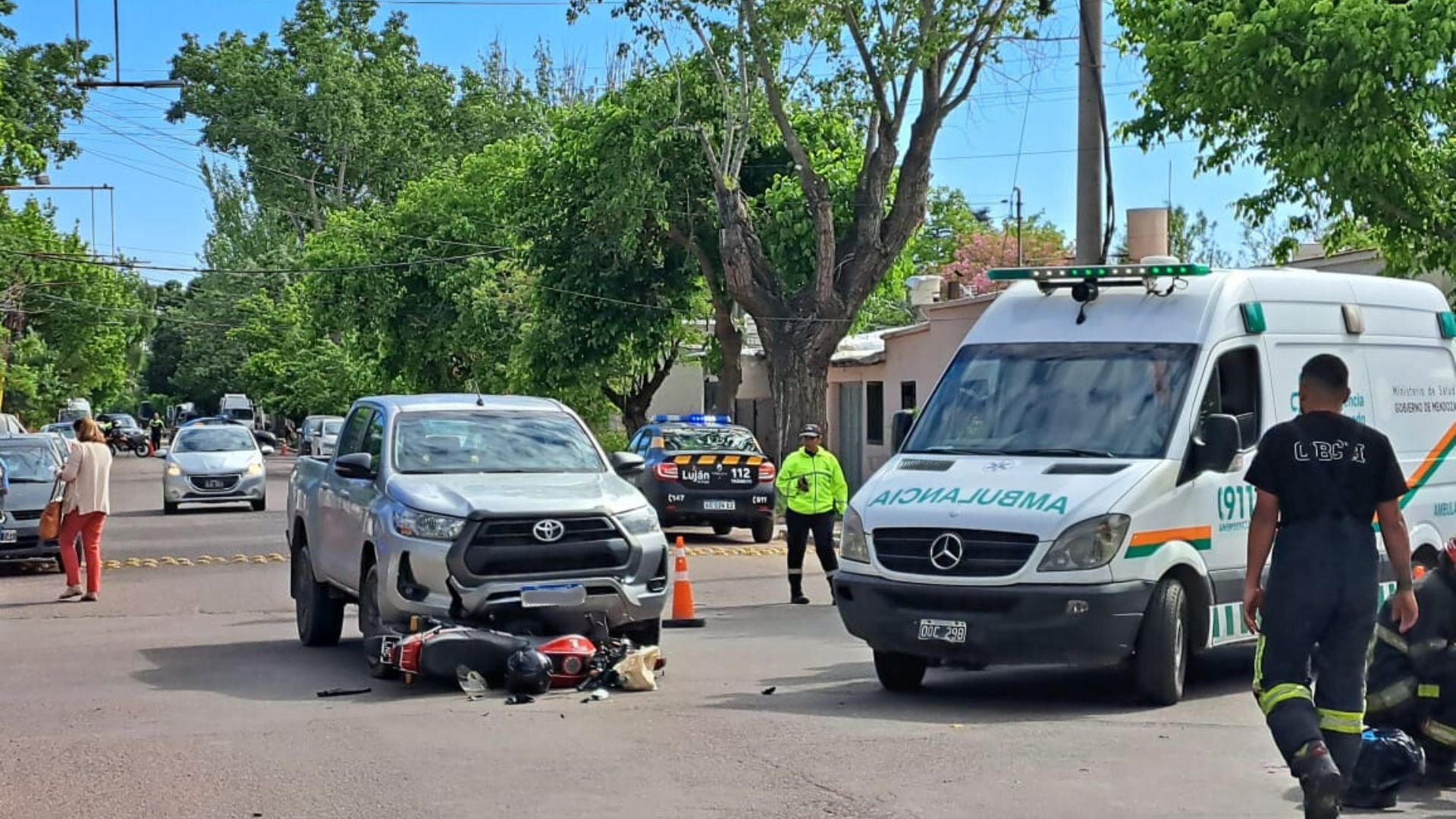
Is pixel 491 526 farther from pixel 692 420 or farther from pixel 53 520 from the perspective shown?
pixel 692 420

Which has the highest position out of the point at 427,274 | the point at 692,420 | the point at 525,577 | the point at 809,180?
the point at 427,274

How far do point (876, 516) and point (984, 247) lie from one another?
5807cm

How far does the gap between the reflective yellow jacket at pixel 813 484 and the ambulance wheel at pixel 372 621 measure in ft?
18.0

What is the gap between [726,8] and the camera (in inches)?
1043

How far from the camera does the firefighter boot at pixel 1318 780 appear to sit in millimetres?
6684

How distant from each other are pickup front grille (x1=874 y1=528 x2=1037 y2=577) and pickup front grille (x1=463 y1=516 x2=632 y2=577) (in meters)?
1.92

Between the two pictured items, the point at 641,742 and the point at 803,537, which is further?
the point at 803,537

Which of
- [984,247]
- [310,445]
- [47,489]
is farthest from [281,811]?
[984,247]

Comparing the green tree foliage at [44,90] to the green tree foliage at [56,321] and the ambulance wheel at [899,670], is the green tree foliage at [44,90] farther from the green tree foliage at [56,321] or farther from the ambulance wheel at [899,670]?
the ambulance wheel at [899,670]

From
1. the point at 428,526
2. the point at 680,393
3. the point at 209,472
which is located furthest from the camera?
the point at 680,393

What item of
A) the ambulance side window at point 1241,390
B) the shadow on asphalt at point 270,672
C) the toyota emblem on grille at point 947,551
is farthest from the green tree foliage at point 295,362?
the toyota emblem on grille at point 947,551

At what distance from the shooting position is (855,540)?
1076 centimetres

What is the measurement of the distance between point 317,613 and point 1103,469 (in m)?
6.30

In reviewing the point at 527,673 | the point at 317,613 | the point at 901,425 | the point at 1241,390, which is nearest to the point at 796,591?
the point at 901,425
